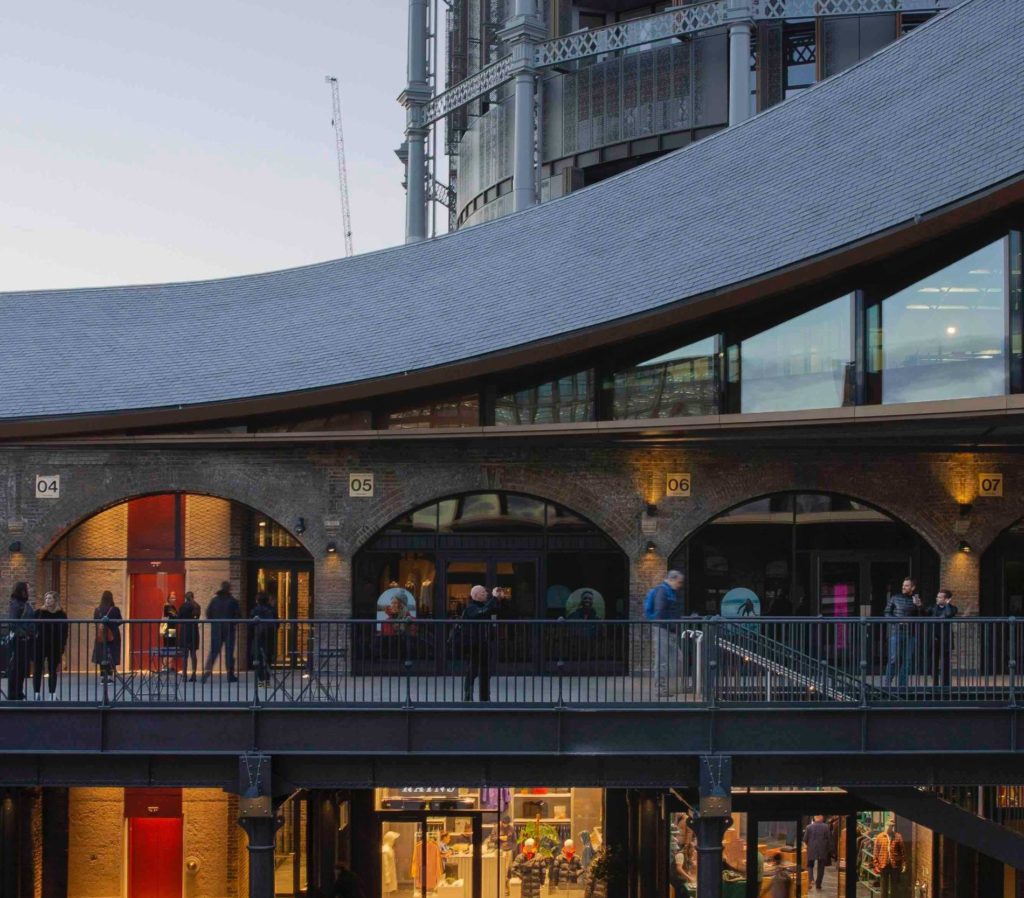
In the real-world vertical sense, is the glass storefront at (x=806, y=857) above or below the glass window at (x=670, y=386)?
below

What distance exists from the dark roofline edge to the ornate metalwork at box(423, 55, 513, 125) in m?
25.0

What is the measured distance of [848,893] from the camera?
24.1 meters

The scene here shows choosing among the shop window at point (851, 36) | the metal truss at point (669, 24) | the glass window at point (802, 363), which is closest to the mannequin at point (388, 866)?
the glass window at point (802, 363)

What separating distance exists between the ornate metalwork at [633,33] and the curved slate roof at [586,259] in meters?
16.4

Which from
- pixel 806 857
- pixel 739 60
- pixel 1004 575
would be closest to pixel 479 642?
pixel 806 857

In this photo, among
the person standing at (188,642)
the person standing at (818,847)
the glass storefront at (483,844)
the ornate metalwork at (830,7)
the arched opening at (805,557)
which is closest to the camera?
the person standing at (188,642)

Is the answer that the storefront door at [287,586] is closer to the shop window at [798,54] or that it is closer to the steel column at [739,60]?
the steel column at [739,60]

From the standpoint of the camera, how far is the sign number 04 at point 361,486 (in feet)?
84.4

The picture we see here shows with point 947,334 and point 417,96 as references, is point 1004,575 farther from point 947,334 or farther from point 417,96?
point 417,96

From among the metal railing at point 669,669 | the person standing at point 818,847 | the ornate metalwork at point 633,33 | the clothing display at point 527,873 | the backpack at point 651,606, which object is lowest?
the clothing display at point 527,873

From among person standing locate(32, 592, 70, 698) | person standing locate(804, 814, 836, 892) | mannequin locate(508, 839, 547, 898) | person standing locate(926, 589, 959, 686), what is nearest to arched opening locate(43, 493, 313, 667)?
mannequin locate(508, 839, 547, 898)

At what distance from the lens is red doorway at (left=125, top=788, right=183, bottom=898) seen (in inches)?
973

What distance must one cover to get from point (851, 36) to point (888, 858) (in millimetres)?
28007

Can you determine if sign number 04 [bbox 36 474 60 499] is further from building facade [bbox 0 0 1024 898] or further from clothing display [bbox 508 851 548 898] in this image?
clothing display [bbox 508 851 548 898]
